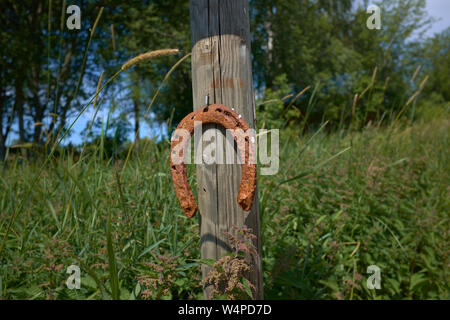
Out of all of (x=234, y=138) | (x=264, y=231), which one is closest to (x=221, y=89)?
(x=234, y=138)

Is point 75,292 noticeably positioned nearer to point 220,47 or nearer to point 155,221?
point 155,221

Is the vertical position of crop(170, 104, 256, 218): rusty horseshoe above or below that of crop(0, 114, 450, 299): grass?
above

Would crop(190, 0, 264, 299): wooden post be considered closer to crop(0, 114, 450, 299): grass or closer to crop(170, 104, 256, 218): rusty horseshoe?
crop(170, 104, 256, 218): rusty horseshoe

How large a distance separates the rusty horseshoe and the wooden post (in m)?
0.05

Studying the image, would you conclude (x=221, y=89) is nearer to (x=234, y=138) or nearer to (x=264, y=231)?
(x=234, y=138)

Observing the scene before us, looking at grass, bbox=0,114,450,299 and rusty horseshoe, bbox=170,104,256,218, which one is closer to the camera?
rusty horseshoe, bbox=170,104,256,218

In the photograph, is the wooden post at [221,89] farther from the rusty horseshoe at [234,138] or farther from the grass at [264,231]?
the grass at [264,231]

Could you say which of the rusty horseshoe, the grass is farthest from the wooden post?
the grass

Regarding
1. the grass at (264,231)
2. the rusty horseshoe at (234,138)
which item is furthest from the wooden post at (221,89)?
the grass at (264,231)

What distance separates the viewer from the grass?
5.53ft

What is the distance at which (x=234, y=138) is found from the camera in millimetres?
1277

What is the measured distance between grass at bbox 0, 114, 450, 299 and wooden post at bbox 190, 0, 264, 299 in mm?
290

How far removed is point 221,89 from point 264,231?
1.14 meters

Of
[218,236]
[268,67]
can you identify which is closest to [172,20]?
[268,67]
